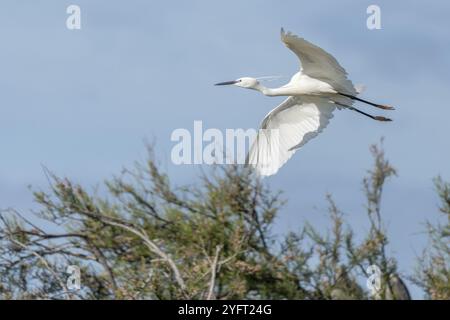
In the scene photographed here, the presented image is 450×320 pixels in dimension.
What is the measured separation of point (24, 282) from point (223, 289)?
2.48 meters

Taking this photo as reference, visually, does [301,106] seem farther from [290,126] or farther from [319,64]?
[319,64]

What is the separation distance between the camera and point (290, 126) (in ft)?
55.1

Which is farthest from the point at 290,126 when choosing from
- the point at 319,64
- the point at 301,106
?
the point at 319,64

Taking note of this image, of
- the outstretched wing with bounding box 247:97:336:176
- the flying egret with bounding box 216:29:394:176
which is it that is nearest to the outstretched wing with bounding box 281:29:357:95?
the flying egret with bounding box 216:29:394:176

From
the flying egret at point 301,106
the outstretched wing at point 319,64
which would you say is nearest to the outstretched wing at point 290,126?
the flying egret at point 301,106

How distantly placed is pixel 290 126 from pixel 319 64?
3.37 ft

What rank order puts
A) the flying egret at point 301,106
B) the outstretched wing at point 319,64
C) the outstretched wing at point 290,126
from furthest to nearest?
the outstretched wing at point 290,126, the flying egret at point 301,106, the outstretched wing at point 319,64

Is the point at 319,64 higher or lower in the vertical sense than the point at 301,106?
higher

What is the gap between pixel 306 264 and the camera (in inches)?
806

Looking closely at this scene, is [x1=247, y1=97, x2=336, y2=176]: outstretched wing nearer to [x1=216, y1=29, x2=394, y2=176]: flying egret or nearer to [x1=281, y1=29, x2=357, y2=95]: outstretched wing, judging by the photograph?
[x1=216, y1=29, x2=394, y2=176]: flying egret

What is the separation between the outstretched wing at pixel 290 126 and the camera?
16.5 metres

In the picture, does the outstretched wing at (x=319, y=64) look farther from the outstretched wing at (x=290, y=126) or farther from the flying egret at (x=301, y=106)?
the outstretched wing at (x=290, y=126)

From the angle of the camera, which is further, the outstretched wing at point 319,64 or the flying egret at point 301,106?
the flying egret at point 301,106

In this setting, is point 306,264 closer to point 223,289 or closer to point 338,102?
point 223,289
